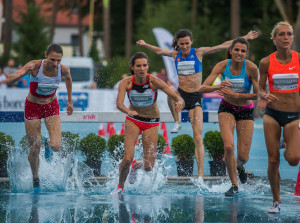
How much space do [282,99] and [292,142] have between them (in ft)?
1.78

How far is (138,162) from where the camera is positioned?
10.4 meters

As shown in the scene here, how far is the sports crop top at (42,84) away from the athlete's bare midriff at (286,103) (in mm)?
3606

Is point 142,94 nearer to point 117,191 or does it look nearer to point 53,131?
point 117,191

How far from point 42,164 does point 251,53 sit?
24.2 m

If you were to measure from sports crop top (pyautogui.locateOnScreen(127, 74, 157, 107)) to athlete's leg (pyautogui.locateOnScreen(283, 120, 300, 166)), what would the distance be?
2303 mm

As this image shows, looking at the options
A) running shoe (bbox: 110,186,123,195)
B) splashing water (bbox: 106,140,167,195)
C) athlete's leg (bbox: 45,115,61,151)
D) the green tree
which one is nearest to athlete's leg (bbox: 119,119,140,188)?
running shoe (bbox: 110,186,123,195)

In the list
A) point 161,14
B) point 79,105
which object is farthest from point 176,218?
point 161,14

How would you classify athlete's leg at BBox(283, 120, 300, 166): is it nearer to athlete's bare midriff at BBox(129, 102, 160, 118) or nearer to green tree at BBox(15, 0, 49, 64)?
athlete's bare midriff at BBox(129, 102, 160, 118)

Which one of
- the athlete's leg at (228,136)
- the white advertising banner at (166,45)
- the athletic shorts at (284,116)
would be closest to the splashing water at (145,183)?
the athlete's leg at (228,136)

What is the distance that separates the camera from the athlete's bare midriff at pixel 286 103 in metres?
8.05

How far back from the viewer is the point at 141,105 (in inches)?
380

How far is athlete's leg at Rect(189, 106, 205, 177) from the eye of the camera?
1069 centimetres

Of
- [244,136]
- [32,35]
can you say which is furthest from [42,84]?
[32,35]

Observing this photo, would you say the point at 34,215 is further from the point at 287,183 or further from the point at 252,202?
the point at 287,183
